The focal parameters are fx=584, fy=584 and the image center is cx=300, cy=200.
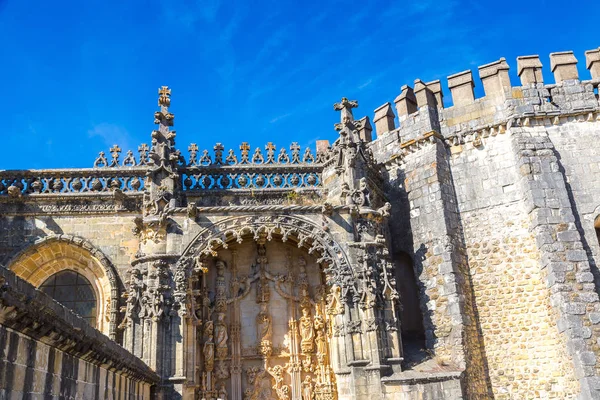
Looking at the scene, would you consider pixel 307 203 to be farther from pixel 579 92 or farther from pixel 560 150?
pixel 579 92

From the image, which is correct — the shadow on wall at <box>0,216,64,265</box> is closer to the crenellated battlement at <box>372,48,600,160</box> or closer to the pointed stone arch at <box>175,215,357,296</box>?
the pointed stone arch at <box>175,215,357,296</box>

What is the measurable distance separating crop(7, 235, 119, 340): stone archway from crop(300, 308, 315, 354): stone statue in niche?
3962mm

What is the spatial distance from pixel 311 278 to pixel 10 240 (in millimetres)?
6647

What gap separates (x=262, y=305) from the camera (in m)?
12.8

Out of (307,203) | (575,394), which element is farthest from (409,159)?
(575,394)

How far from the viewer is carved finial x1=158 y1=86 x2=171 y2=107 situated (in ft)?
44.2

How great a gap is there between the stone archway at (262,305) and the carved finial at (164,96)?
3302 mm

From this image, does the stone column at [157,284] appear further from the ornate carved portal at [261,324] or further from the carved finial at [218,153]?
the carved finial at [218,153]

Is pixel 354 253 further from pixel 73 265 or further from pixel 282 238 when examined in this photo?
pixel 73 265

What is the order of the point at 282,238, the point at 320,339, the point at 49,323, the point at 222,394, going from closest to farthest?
the point at 49,323, the point at 222,394, the point at 282,238, the point at 320,339

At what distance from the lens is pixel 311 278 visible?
13102 millimetres

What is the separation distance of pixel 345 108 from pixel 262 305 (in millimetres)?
4957

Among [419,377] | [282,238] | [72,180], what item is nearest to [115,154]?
[72,180]

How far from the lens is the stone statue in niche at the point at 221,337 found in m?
12.2
